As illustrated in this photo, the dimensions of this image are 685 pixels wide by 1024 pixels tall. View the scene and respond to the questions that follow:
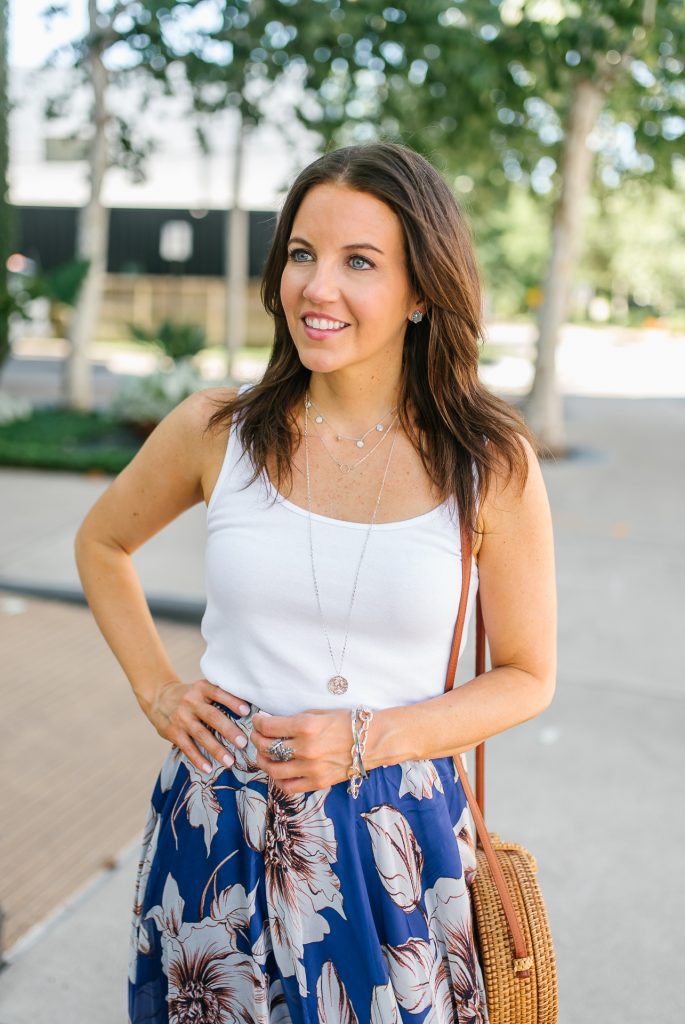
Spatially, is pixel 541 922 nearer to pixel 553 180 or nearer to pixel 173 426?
pixel 173 426

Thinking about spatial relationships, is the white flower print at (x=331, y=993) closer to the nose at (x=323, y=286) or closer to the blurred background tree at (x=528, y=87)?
the nose at (x=323, y=286)

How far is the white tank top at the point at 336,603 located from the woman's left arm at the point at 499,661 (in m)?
Result: 0.05

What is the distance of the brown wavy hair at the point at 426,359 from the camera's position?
5.26 feet

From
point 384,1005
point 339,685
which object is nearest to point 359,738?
point 339,685

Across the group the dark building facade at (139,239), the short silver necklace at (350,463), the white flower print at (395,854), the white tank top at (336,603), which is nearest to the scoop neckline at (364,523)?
the white tank top at (336,603)

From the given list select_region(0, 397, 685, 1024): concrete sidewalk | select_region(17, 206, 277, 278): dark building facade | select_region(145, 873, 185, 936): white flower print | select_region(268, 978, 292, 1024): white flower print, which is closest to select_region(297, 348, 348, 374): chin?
select_region(145, 873, 185, 936): white flower print

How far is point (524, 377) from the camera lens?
2283 cm

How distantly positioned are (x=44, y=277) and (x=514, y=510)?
11.5 meters

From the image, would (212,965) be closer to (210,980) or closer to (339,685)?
(210,980)

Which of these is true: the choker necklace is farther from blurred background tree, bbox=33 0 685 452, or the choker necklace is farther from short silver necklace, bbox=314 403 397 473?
blurred background tree, bbox=33 0 685 452

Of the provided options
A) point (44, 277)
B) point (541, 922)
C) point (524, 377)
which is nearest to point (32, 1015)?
point (541, 922)

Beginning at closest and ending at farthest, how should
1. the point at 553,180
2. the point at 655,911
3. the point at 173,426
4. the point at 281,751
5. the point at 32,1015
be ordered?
the point at 281,751 → the point at 173,426 → the point at 32,1015 → the point at 655,911 → the point at 553,180

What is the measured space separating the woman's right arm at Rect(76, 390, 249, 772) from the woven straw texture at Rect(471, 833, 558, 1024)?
1.58 feet

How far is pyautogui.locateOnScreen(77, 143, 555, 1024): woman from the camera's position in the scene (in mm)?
1585
